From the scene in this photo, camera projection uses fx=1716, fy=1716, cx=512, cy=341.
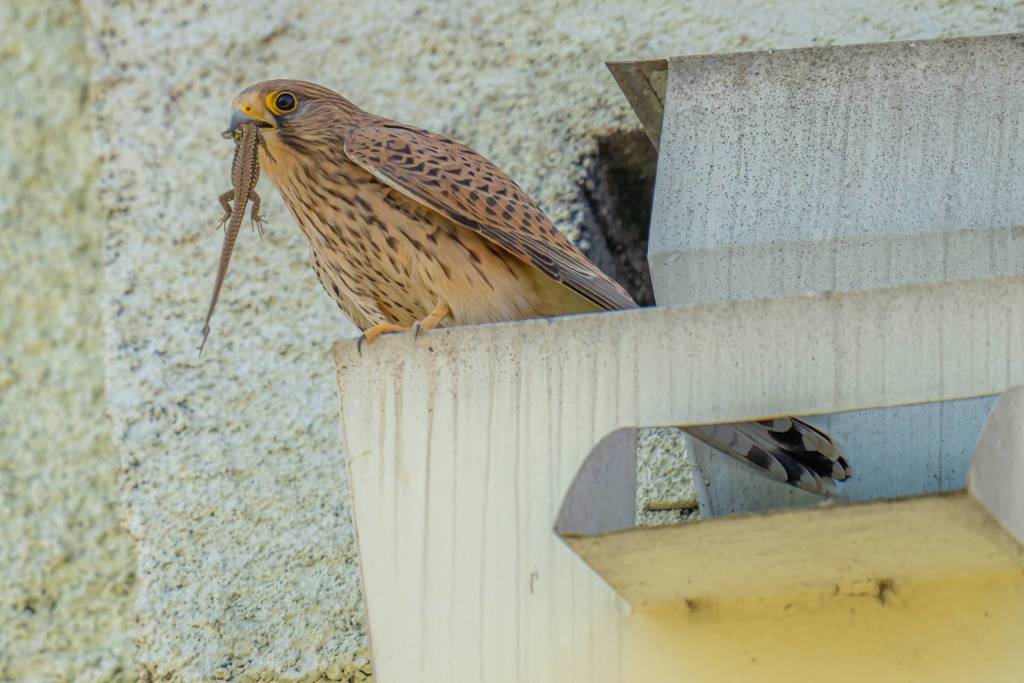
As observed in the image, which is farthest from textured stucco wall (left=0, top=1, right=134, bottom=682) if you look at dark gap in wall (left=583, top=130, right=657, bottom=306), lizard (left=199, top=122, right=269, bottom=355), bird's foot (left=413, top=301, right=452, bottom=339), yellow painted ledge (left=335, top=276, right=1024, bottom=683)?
yellow painted ledge (left=335, top=276, right=1024, bottom=683)

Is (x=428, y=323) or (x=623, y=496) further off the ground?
(x=428, y=323)

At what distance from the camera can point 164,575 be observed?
3070 mm

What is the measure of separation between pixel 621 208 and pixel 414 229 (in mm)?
812

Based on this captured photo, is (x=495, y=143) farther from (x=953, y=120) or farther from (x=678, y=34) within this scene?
(x=953, y=120)

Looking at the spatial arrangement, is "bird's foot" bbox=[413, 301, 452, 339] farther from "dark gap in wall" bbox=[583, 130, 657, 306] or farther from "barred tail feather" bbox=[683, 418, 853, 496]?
"dark gap in wall" bbox=[583, 130, 657, 306]

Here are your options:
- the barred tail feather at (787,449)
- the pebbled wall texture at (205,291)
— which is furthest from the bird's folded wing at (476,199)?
the pebbled wall texture at (205,291)

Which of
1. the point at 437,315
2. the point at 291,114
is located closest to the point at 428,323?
the point at 437,315

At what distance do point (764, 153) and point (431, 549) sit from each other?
1102mm

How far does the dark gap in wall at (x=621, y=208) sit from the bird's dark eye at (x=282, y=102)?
0.64 meters

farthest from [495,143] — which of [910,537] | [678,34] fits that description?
[910,537]

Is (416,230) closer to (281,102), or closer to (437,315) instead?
(437,315)

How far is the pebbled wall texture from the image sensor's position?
305 cm

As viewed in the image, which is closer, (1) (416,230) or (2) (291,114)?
(1) (416,230)

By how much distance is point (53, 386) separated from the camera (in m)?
3.35
